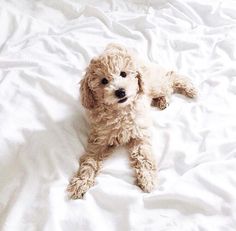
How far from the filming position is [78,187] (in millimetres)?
1228

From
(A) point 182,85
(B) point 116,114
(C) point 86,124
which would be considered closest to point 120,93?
(B) point 116,114

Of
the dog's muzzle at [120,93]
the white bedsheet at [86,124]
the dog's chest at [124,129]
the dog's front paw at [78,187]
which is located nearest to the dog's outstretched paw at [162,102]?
the white bedsheet at [86,124]

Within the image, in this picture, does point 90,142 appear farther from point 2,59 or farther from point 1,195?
point 2,59

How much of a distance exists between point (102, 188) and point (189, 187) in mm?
277

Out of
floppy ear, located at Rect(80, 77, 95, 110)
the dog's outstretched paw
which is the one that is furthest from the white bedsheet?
floppy ear, located at Rect(80, 77, 95, 110)

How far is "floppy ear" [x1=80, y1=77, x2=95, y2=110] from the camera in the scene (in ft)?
4.42

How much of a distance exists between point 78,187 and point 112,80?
378 millimetres

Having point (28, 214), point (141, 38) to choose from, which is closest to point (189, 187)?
point (28, 214)

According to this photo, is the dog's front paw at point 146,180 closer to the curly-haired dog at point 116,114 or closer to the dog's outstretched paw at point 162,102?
the curly-haired dog at point 116,114

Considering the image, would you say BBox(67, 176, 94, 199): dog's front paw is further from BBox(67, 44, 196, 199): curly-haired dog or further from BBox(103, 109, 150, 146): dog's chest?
BBox(103, 109, 150, 146): dog's chest

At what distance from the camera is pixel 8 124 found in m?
1.41

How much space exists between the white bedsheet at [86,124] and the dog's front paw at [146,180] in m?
0.02

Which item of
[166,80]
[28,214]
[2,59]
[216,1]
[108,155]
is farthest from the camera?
[216,1]

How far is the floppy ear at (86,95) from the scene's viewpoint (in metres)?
1.35
